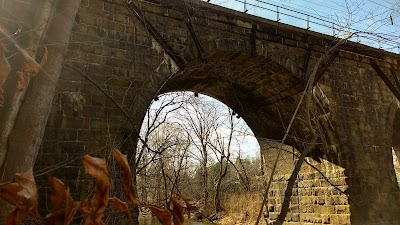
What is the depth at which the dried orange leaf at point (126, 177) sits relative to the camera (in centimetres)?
158

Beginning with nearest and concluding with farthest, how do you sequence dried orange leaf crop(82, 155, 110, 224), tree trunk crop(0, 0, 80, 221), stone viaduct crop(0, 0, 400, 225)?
dried orange leaf crop(82, 155, 110, 224) → tree trunk crop(0, 0, 80, 221) → stone viaduct crop(0, 0, 400, 225)

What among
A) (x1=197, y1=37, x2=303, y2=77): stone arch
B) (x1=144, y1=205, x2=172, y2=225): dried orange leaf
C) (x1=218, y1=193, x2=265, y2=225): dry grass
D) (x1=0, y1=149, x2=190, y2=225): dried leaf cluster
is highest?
(x1=197, y1=37, x2=303, y2=77): stone arch

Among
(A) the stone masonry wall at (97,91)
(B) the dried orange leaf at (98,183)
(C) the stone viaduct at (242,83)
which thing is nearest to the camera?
(B) the dried orange leaf at (98,183)

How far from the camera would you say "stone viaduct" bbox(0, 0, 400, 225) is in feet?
22.6

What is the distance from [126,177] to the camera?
1.64 meters

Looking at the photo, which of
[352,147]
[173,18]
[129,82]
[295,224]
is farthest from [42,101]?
[295,224]

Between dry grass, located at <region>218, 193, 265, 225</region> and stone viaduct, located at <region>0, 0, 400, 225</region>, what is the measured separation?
237 inches

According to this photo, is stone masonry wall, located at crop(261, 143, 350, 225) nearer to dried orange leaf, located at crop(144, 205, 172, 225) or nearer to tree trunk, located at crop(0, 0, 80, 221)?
tree trunk, located at crop(0, 0, 80, 221)

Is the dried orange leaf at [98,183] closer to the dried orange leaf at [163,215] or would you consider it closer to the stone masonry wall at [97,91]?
the dried orange leaf at [163,215]

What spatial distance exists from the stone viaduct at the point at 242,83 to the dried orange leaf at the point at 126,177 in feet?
14.9

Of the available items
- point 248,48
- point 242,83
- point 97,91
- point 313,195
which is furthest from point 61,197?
point 313,195

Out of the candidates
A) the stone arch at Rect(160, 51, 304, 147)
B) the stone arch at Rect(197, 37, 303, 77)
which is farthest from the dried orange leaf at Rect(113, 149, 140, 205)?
the stone arch at Rect(197, 37, 303, 77)

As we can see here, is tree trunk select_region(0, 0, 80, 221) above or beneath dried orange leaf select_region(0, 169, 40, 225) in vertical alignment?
above

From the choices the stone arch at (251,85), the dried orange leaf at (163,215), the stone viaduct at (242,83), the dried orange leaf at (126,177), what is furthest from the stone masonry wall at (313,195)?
the dried orange leaf at (126,177)
